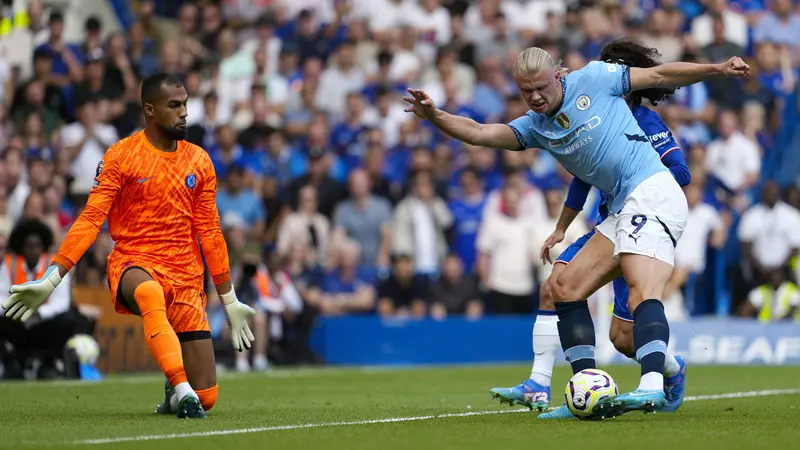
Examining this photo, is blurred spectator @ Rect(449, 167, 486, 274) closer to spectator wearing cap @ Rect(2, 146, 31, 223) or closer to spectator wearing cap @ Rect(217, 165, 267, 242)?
spectator wearing cap @ Rect(217, 165, 267, 242)

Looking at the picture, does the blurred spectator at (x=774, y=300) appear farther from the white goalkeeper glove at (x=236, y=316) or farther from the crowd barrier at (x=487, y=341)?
the white goalkeeper glove at (x=236, y=316)

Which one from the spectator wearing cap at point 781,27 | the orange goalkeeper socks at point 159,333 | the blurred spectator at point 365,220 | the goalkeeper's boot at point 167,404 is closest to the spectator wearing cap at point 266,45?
the blurred spectator at point 365,220

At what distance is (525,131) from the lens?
8461 millimetres

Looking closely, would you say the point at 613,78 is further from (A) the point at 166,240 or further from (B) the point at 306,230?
(B) the point at 306,230

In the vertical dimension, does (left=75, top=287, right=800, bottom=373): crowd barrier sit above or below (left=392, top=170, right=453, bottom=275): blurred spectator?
below

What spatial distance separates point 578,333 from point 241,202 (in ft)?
33.1

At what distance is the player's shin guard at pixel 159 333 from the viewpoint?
8359 millimetres

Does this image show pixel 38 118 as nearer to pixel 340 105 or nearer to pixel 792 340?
pixel 340 105

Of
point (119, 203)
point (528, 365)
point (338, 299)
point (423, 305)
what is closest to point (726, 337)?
point (528, 365)

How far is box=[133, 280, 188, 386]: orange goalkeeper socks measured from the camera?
836cm

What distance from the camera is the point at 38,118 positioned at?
1738 centimetres

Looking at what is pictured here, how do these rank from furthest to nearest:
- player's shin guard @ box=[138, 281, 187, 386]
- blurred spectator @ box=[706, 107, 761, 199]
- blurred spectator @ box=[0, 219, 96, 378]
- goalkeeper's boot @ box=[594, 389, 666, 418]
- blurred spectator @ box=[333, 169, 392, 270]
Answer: blurred spectator @ box=[706, 107, 761, 199], blurred spectator @ box=[333, 169, 392, 270], blurred spectator @ box=[0, 219, 96, 378], player's shin guard @ box=[138, 281, 187, 386], goalkeeper's boot @ box=[594, 389, 666, 418]

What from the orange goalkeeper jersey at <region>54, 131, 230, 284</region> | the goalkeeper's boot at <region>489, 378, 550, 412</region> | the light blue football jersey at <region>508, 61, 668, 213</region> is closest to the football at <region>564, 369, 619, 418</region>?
the goalkeeper's boot at <region>489, 378, 550, 412</region>

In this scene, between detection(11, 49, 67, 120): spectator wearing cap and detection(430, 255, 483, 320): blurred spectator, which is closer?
detection(11, 49, 67, 120): spectator wearing cap
